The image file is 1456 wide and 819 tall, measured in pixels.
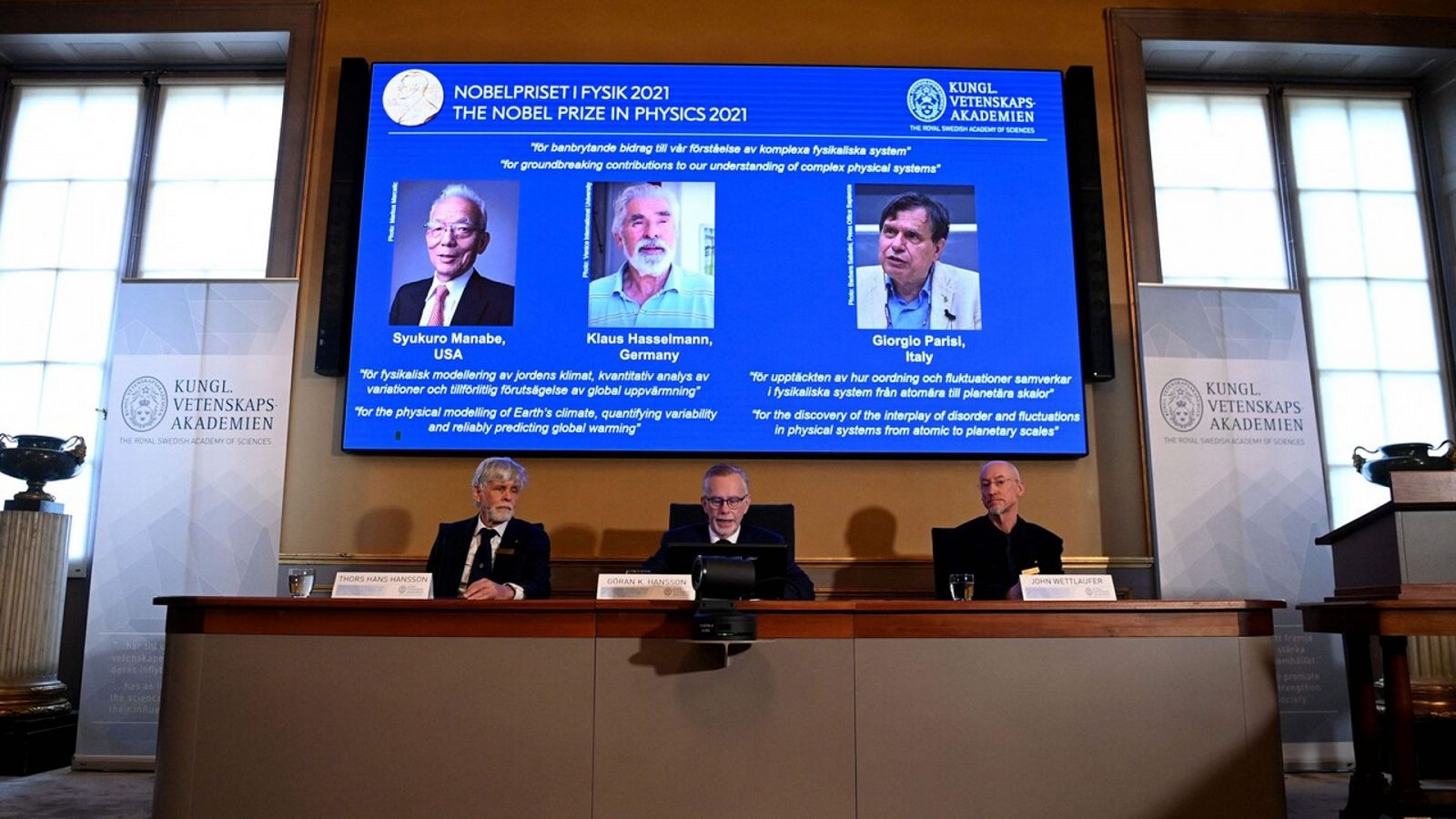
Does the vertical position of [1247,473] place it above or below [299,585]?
above

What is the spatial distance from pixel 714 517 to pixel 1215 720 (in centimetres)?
162

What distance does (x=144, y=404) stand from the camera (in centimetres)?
439

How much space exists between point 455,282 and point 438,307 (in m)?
0.13

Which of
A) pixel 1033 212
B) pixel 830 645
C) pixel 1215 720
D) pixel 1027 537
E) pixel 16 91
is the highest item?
pixel 16 91

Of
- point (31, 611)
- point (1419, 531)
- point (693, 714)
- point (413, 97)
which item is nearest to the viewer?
point (693, 714)

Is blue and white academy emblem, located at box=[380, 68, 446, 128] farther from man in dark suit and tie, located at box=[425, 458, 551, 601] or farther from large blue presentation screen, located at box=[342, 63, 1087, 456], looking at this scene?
man in dark suit and tie, located at box=[425, 458, 551, 601]

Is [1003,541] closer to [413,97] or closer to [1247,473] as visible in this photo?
[1247,473]

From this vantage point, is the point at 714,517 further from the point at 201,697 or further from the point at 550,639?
the point at 201,697

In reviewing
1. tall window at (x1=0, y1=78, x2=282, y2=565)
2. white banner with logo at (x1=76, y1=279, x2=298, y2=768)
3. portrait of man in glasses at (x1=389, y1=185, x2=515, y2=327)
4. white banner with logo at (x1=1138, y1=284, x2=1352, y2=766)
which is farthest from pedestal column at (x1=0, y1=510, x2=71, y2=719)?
white banner with logo at (x1=1138, y1=284, x2=1352, y2=766)

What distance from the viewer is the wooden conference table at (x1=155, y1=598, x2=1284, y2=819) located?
2449 millimetres

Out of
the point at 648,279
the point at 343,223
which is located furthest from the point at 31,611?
the point at 648,279

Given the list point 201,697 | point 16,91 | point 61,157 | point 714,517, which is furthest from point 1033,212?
point 16,91

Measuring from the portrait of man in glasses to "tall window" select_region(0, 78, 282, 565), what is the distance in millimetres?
1189

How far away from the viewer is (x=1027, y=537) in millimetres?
3746
